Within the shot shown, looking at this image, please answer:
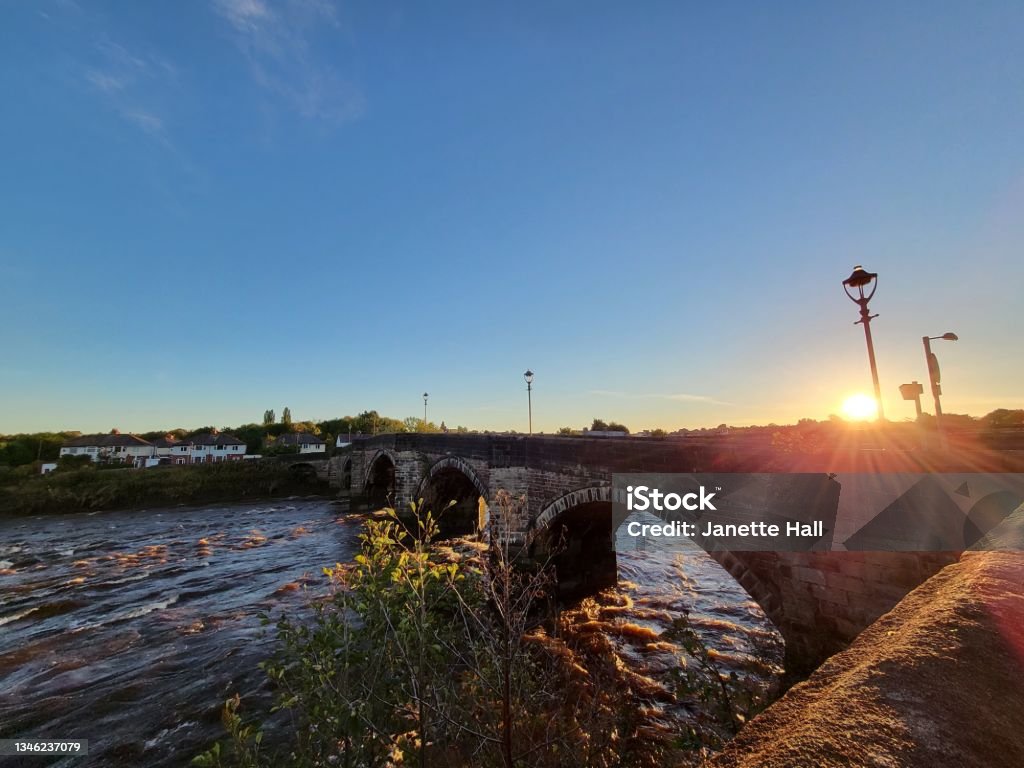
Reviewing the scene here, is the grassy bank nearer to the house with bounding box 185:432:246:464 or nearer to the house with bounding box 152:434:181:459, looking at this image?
the house with bounding box 152:434:181:459

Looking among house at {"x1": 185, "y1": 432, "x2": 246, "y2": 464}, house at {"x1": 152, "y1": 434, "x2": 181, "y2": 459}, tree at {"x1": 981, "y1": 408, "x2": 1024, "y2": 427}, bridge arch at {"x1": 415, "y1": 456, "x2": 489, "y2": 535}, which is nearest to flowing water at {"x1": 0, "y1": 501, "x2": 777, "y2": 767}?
bridge arch at {"x1": 415, "y1": 456, "x2": 489, "y2": 535}

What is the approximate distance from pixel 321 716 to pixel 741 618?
11.7 m

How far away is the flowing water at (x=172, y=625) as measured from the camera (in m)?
7.86

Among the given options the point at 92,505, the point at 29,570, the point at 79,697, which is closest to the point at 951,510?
the point at 79,697

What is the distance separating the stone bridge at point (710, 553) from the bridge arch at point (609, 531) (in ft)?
0.07

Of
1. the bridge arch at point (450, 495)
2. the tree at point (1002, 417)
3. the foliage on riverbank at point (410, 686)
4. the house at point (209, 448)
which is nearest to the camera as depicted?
the foliage on riverbank at point (410, 686)

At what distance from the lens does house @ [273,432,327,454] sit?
70.3 m

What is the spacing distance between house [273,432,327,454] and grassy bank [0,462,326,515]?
2207 centimetres

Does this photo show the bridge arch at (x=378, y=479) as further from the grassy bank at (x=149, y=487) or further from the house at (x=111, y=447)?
the house at (x=111, y=447)

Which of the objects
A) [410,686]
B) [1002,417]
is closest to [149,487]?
[410,686]

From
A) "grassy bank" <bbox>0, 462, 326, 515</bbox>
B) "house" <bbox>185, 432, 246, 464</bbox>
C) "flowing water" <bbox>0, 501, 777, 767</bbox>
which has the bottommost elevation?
"flowing water" <bbox>0, 501, 777, 767</bbox>

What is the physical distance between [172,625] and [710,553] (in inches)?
580

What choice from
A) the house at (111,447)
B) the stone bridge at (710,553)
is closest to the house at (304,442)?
the house at (111,447)

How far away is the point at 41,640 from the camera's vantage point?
37.1ft
